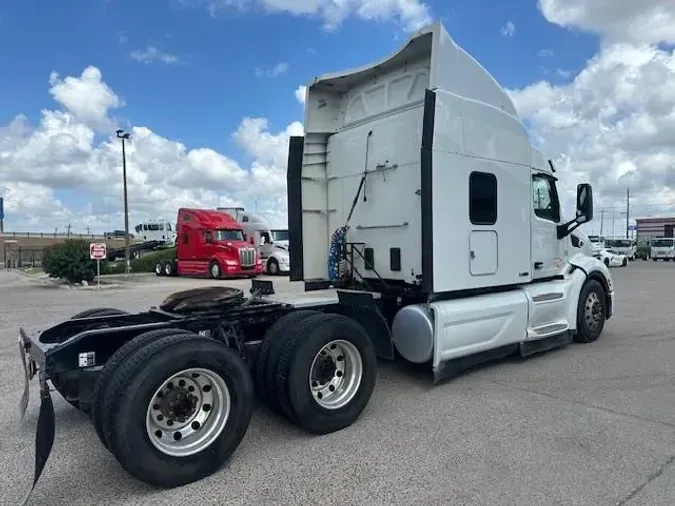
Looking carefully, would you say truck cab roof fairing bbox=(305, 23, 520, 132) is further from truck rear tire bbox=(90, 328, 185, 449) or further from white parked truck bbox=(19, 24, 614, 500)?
truck rear tire bbox=(90, 328, 185, 449)

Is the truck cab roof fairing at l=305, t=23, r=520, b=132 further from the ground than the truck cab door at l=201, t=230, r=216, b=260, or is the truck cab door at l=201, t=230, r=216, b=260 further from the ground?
the truck cab roof fairing at l=305, t=23, r=520, b=132

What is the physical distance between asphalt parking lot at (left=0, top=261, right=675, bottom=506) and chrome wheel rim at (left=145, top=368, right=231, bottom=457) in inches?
11.4

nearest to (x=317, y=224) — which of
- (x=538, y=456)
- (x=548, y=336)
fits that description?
(x=548, y=336)

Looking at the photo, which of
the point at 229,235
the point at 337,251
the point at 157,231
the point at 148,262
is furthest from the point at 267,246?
the point at 157,231

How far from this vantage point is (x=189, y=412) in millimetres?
3686

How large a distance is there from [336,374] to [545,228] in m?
4.02

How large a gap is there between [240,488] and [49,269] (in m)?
20.4

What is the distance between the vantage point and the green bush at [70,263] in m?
20.4

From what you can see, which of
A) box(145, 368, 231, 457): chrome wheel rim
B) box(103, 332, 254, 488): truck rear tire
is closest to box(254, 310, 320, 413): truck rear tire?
box(103, 332, 254, 488): truck rear tire

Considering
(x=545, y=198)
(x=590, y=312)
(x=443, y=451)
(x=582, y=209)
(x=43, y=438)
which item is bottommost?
(x=443, y=451)

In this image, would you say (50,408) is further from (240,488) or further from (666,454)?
(666,454)

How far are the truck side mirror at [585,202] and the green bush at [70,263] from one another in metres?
19.0

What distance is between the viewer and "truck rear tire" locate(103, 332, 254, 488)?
10.8ft

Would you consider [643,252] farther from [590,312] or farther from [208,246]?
[590,312]
